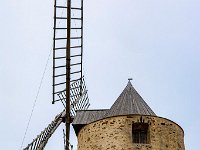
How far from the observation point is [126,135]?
15.1 metres

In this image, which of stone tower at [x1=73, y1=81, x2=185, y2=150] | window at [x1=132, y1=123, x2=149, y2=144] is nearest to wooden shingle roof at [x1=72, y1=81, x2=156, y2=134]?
stone tower at [x1=73, y1=81, x2=185, y2=150]

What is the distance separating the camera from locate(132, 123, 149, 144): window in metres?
15.4

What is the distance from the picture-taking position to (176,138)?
617 inches

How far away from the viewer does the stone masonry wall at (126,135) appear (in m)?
15.1

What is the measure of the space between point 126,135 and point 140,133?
65 cm

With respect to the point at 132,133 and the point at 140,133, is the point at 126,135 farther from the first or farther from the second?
the point at 140,133

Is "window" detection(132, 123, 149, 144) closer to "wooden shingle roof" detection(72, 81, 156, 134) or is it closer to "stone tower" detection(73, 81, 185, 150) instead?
"stone tower" detection(73, 81, 185, 150)

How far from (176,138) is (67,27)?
5.03 metres

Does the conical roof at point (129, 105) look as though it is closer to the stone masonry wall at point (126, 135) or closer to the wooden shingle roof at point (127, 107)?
the wooden shingle roof at point (127, 107)

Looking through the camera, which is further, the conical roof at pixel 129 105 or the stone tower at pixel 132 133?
the conical roof at pixel 129 105

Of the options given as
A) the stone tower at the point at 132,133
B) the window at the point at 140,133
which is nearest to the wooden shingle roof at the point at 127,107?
the stone tower at the point at 132,133

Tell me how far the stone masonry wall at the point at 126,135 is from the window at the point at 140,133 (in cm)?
18

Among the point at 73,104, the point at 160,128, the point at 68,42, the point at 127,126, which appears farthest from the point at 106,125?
the point at 73,104

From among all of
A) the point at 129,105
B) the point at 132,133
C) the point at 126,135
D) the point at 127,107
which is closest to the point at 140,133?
the point at 132,133
